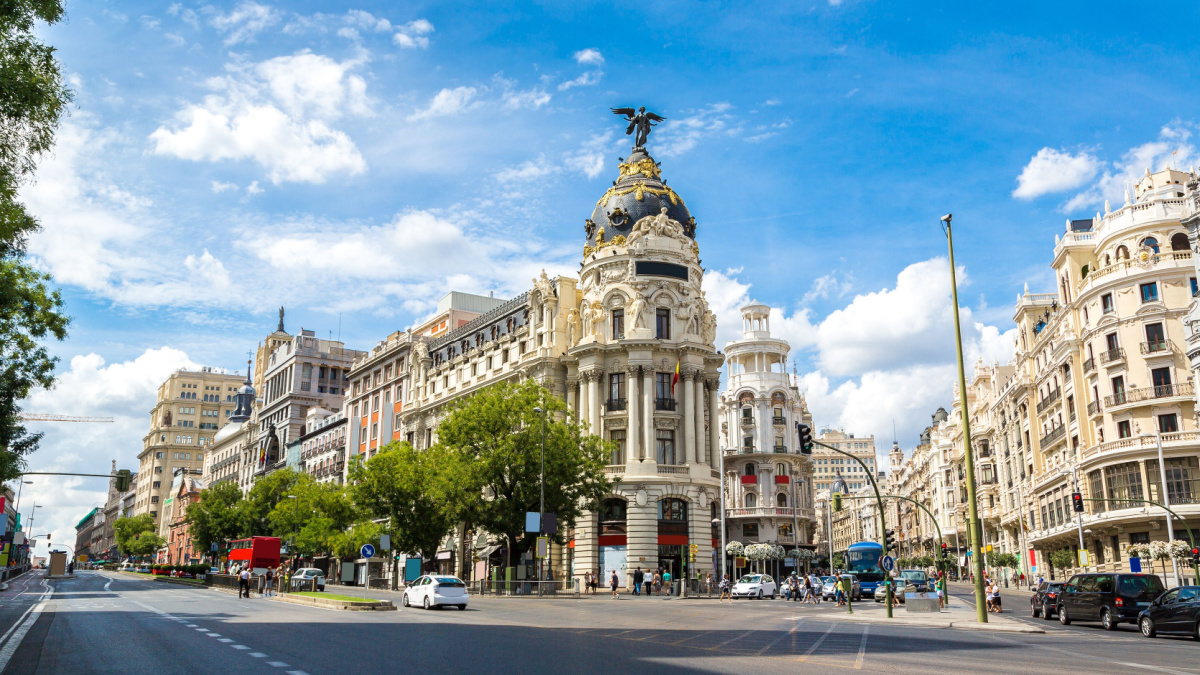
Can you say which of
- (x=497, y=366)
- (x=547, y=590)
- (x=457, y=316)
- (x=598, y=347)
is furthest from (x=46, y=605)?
(x=457, y=316)

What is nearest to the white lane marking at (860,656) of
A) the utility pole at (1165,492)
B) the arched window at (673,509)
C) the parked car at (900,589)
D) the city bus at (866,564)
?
the parked car at (900,589)

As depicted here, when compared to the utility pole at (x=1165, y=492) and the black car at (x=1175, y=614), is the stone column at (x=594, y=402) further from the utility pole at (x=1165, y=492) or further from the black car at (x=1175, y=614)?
the black car at (x=1175, y=614)

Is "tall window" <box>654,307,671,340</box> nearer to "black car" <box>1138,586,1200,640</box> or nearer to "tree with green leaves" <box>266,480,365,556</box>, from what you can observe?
"tree with green leaves" <box>266,480,365,556</box>

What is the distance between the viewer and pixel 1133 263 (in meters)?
57.4

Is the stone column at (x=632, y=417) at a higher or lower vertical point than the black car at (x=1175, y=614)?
higher

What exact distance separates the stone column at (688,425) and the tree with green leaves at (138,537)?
413ft

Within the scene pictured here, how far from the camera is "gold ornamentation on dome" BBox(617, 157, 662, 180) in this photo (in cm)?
6838

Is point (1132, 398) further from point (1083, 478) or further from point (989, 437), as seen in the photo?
point (989, 437)

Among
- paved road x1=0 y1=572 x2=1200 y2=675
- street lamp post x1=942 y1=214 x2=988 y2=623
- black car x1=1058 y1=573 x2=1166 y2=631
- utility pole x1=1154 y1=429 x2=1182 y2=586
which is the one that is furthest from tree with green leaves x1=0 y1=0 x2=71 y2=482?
utility pole x1=1154 y1=429 x2=1182 y2=586

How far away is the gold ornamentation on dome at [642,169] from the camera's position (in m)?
68.4

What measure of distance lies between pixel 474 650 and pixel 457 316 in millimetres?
77632

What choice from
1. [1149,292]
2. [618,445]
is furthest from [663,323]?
[1149,292]

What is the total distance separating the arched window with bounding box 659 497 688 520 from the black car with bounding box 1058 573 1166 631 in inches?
1204

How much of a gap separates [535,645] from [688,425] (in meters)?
43.9
